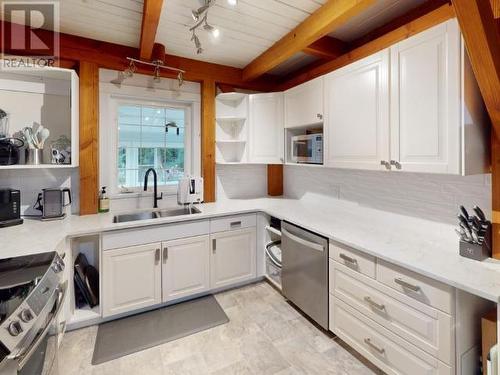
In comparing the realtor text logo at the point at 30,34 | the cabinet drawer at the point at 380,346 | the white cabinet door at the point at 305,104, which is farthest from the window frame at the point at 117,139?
the cabinet drawer at the point at 380,346

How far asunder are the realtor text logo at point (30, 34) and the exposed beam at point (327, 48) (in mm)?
1960

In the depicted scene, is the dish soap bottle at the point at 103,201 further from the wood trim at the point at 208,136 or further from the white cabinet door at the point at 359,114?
the white cabinet door at the point at 359,114

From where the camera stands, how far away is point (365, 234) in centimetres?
179

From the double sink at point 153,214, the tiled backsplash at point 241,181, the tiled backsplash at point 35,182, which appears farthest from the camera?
the tiled backsplash at point 241,181

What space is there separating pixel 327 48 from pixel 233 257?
214cm

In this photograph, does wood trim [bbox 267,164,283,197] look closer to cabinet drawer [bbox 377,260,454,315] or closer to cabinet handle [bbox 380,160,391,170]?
cabinet handle [bbox 380,160,391,170]

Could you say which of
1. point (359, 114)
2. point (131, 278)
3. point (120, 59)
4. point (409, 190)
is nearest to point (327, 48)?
point (359, 114)

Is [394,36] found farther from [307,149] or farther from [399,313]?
[399,313]

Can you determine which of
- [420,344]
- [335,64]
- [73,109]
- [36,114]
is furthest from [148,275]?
[335,64]

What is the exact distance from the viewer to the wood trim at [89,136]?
2.30 metres

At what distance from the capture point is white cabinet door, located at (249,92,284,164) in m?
2.88

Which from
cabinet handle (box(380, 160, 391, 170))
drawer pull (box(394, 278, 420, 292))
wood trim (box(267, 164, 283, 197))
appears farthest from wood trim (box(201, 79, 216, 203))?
drawer pull (box(394, 278, 420, 292))

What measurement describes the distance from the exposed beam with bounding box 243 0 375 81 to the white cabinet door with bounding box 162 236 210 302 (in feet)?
6.00

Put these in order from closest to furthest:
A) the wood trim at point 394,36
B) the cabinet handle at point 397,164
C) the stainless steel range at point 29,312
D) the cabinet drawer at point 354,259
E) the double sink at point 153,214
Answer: the stainless steel range at point 29,312 → the wood trim at point 394,36 → the cabinet drawer at point 354,259 → the cabinet handle at point 397,164 → the double sink at point 153,214
